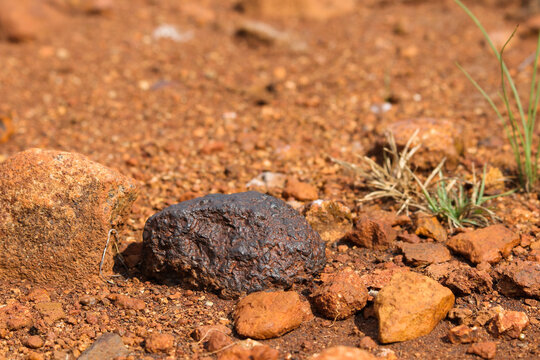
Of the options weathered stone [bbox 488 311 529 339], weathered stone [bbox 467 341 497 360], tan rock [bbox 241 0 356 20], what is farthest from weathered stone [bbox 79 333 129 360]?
tan rock [bbox 241 0 356 20]

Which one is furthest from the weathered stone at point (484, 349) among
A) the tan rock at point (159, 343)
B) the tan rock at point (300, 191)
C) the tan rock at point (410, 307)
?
the tan rock at point (300, 191)

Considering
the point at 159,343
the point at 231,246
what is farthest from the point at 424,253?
the point at 159,343

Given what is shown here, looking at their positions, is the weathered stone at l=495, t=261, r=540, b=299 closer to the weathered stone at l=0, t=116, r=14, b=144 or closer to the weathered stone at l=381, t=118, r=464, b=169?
the weathered stone at l=381, t=118, r=464, b=169

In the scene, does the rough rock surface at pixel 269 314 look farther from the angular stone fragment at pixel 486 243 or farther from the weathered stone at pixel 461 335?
the angular stone fragment at pixel 486 243

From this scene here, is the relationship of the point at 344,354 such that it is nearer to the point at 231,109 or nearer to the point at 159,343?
the point at 159,343

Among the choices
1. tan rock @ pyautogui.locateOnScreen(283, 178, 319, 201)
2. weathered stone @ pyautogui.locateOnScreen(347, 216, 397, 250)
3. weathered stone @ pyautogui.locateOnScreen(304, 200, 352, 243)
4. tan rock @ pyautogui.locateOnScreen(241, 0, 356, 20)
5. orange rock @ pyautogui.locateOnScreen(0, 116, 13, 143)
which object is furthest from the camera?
tan rock @ pyautogui.locateOnScreen(241, 0, 356, 20)
